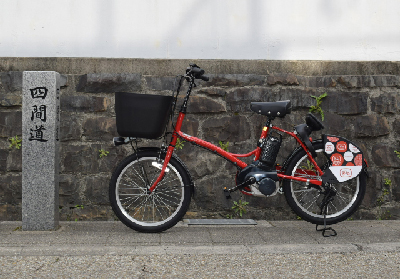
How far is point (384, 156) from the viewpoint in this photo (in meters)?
5.66

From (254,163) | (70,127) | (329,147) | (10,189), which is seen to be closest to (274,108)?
(254,163)

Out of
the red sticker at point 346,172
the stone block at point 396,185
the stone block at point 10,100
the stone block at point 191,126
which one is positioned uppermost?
the stone block at point 10,100

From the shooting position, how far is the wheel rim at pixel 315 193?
496 centimetres

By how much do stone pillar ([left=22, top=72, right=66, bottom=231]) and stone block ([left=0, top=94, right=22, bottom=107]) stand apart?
0.77 meters

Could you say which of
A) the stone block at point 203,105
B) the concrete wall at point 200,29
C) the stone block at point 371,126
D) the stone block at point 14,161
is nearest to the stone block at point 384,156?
the stone block at point 371,126

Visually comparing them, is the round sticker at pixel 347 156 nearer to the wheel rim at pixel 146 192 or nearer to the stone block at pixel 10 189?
the wheel rim at pixel 146 192

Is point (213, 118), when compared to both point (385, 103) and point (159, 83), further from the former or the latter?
point (385, 103)

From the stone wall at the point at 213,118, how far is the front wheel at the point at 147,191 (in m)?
0.29

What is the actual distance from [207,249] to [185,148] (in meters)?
1.67

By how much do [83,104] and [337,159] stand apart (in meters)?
2.70

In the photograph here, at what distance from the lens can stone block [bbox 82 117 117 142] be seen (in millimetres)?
5461

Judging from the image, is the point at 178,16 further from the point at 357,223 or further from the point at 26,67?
the point at 357,223

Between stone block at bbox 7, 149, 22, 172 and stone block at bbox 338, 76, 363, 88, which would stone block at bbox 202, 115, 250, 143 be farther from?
stone block at bbox 7, 149, 22, 172

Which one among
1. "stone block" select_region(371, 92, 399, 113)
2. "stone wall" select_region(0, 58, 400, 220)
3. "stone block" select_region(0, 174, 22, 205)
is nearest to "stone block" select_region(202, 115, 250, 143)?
"stone wall" select_region(0, 58, 400, 220)
